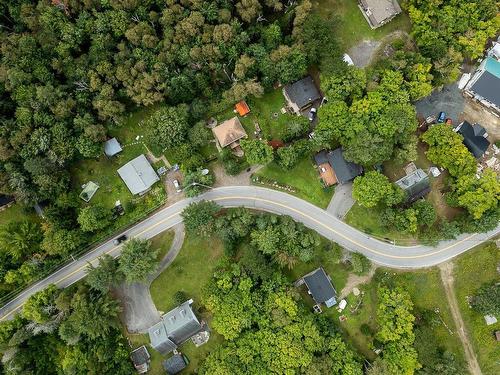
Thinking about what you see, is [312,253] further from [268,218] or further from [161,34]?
[161,34]

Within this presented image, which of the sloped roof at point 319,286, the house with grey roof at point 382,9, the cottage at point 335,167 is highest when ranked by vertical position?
the house with grey roof at point 382,9

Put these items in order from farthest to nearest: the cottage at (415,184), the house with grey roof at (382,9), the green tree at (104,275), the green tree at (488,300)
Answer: the house with grey roof at (382,9)
the cottage at (415,184)
the green tree at (488,300)
the green tree at (104,275)

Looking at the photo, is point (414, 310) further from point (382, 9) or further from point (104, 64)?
point (104, 64)

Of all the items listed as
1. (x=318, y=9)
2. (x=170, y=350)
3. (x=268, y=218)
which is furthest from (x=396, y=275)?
(x=318, y=9)

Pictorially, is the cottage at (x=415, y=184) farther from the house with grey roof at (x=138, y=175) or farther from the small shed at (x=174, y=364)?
the small shed at (x=174, y=364)

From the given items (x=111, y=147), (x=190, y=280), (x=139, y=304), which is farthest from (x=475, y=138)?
(x=139, y=304)

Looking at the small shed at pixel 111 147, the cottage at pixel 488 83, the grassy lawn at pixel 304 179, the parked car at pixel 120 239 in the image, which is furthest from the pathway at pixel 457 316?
the small shed at pixel 111 147

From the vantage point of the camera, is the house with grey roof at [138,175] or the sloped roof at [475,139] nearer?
the sloped roof at [475,139]
